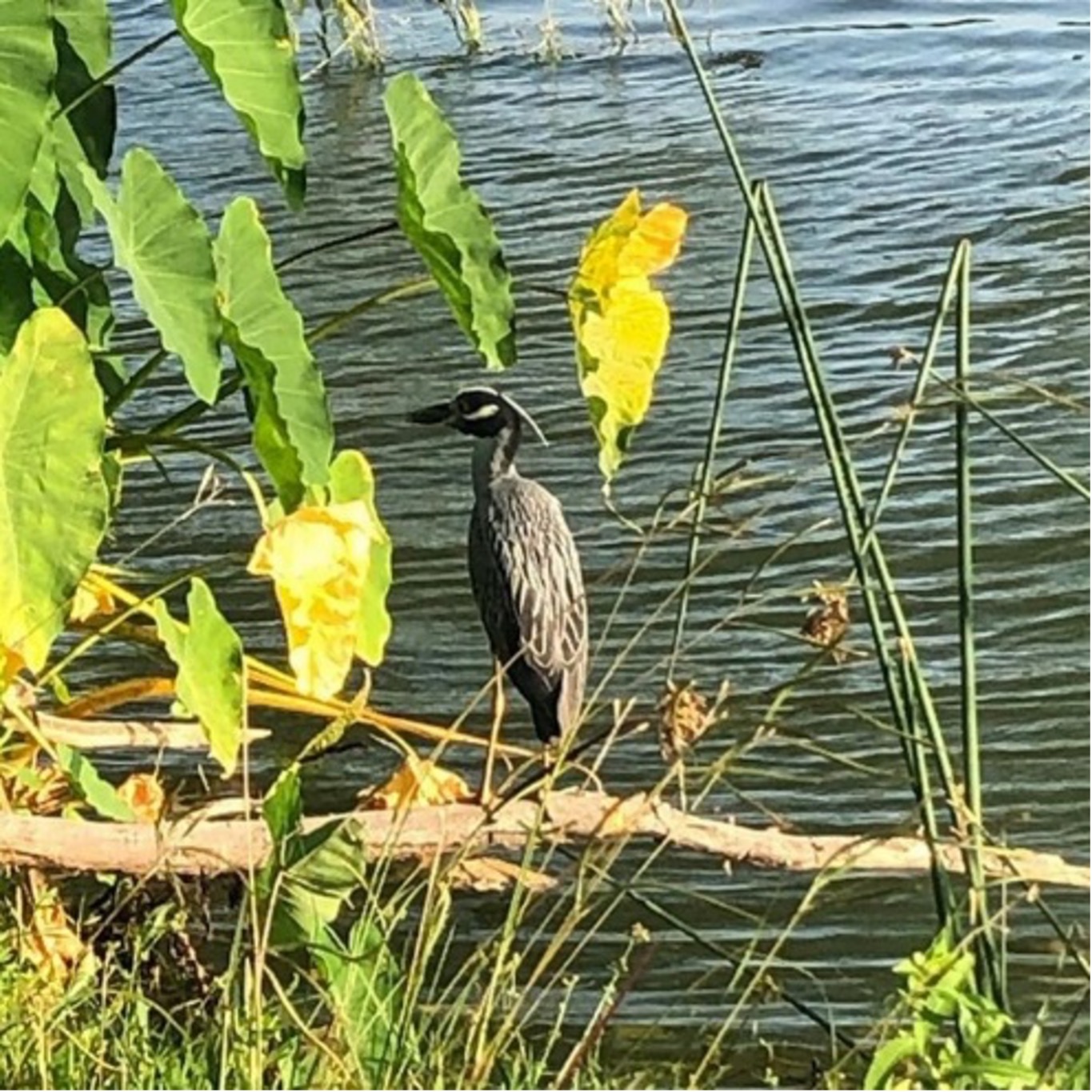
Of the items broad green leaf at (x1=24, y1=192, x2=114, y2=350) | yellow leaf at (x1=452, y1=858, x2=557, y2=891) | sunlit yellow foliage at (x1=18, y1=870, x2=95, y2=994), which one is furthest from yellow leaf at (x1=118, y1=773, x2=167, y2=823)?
broad green leaf at (x1=24, y1=192, x2=114, y2=350)

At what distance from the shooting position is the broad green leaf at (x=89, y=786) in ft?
9.27

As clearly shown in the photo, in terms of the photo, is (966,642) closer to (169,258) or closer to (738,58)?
(169,258)

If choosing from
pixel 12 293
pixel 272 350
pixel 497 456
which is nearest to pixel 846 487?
pixel 272 350

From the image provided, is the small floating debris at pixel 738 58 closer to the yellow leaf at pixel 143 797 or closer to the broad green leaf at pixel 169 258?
the yellow leaf at pixel 143 797

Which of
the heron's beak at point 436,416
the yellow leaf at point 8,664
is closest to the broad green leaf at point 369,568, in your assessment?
the yellow leaf at point 8,664

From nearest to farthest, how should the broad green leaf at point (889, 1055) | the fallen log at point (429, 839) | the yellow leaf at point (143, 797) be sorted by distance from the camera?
1. the broad green leaf at point (889, 1055)
2. the fallen log at point (429, 839)
3. the yellow leaf at point (143, 797)

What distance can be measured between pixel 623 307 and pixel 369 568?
1.30ft

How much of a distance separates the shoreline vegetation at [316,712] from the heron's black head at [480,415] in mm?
1111

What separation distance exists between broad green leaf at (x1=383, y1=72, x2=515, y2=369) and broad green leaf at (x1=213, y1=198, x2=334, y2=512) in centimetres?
22

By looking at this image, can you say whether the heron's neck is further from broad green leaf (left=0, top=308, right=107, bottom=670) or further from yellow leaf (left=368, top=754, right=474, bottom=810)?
broad green leaf (left=0, top=308, right=107, bottom=670)

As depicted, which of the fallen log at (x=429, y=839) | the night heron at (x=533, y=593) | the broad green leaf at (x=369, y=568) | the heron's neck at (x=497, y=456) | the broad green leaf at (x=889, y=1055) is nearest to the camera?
the broad green leaf at (x=889, y=1055)

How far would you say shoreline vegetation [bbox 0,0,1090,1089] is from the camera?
7.17 ft

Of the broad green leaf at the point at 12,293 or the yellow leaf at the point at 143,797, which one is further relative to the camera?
the yellow leaf at the point at 143,797

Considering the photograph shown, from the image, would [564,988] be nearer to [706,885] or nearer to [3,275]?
[706,885]
